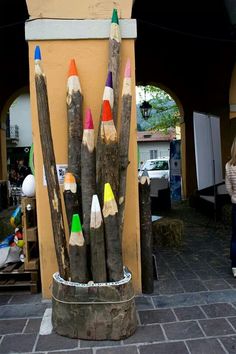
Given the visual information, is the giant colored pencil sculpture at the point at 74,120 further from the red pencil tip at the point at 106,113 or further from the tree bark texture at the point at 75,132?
the red pencil tip at the point at 106,113

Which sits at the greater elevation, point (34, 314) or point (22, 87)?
point (22, 87)

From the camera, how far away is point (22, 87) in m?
11.3

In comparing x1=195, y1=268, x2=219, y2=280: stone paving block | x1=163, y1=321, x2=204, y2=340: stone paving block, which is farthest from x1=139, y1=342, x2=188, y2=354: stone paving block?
x1=195, y1=268, x2=219, y2=280: stone paving block

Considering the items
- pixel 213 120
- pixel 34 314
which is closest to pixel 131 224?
pixel 34 314

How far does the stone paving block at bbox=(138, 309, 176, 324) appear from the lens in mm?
3457

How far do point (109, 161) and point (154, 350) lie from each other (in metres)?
1.50

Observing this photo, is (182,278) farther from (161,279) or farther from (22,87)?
(22,87)

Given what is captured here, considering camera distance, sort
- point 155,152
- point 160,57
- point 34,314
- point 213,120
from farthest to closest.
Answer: point 155,152 < point 160,57 < point 213,120 < point 34,314

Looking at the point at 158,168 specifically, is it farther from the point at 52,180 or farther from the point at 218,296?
the point at 52,180

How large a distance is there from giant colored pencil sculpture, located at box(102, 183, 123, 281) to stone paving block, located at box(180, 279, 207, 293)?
129 centimetres

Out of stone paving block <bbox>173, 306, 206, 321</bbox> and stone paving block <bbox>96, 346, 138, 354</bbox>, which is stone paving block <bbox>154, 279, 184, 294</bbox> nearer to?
stone paving block <bbox>173, 306, 206, 321</bbox>

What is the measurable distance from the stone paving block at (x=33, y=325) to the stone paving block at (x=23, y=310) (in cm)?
10

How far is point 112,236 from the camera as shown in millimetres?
3146

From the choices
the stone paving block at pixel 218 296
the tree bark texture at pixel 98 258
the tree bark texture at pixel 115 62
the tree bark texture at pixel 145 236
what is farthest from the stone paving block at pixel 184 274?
the tree bark texture at pixel 115 62
